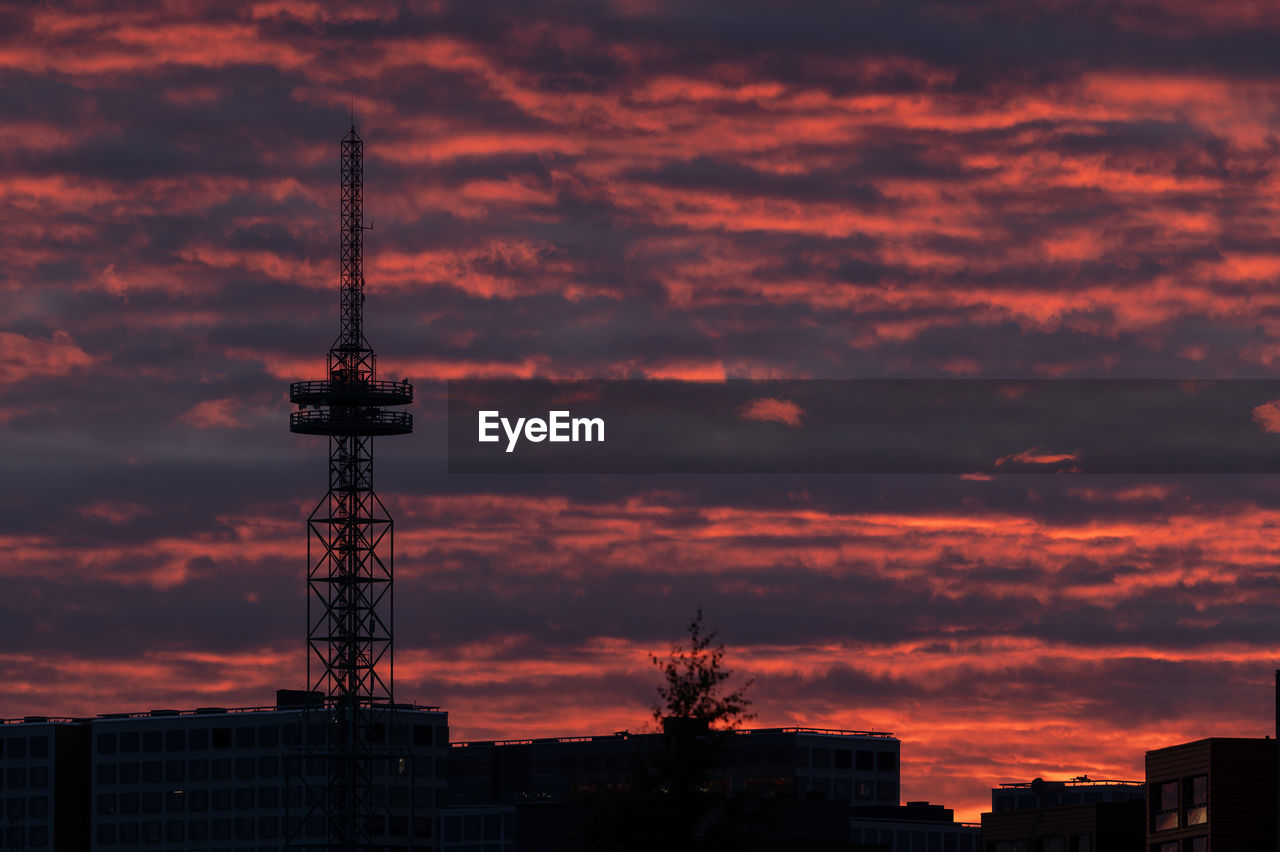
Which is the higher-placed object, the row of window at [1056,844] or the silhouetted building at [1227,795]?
the silhouetted building at [1227,795]

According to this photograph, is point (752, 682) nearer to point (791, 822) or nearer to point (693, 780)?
point (693, 780)

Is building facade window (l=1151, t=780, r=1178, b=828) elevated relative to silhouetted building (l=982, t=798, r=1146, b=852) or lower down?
elevated

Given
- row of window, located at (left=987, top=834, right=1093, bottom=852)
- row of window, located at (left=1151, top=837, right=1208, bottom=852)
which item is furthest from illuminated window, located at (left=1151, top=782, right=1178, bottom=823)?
row of window, located at (left=987, top=834, right=1093, bottom=852)

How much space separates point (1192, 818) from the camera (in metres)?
130

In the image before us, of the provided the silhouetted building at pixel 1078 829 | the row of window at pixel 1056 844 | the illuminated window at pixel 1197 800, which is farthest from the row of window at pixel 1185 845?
the row of window at pixel 1056 844

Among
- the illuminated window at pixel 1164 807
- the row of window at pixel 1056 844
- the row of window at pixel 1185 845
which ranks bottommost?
the row of window at pixel 1056 844

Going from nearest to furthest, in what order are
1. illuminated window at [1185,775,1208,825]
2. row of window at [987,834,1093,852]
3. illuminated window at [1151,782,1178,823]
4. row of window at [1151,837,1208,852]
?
illuminated window at [1185,775,1208,825] → row of window at [1151,837,1208,852] → illuminated window at [1151,782,1178,823] → row of window at [987,834,1093,852]

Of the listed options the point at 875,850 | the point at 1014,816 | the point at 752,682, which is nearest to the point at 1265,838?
the point at 875,850

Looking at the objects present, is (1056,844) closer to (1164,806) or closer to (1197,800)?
(1164,806)

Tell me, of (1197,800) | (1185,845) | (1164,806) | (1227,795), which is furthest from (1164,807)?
(1227,795)

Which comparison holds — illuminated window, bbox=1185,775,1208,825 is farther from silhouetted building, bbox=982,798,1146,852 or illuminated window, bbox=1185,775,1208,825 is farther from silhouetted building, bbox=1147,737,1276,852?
silhouetted building, bbox=982,798,1146,852

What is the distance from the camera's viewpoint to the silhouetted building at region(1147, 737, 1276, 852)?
124 m

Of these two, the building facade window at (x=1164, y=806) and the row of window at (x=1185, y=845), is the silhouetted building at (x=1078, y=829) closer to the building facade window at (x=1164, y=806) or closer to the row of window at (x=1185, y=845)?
the building facade window at (x=1164, y=806)

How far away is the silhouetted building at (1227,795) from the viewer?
124312mm
